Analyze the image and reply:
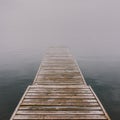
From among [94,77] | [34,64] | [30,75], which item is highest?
[34,64]

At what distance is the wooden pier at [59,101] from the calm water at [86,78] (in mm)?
2181

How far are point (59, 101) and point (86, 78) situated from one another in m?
11.1

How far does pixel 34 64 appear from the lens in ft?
100

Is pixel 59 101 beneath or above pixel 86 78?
beneath

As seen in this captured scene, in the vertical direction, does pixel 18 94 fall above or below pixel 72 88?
above

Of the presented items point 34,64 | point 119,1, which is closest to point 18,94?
point 34,64

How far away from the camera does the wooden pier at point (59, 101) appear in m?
11.2

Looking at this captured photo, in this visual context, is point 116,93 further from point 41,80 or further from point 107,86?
point 41,80

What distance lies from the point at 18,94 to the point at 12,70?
9116 millimetres

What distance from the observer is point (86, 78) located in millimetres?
23812

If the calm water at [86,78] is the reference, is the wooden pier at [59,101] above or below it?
below

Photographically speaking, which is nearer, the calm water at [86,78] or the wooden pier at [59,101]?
the wooden pier at [59,101]

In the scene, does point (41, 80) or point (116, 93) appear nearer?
point (41, 80)

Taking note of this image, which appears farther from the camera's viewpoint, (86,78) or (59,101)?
(86,78)
